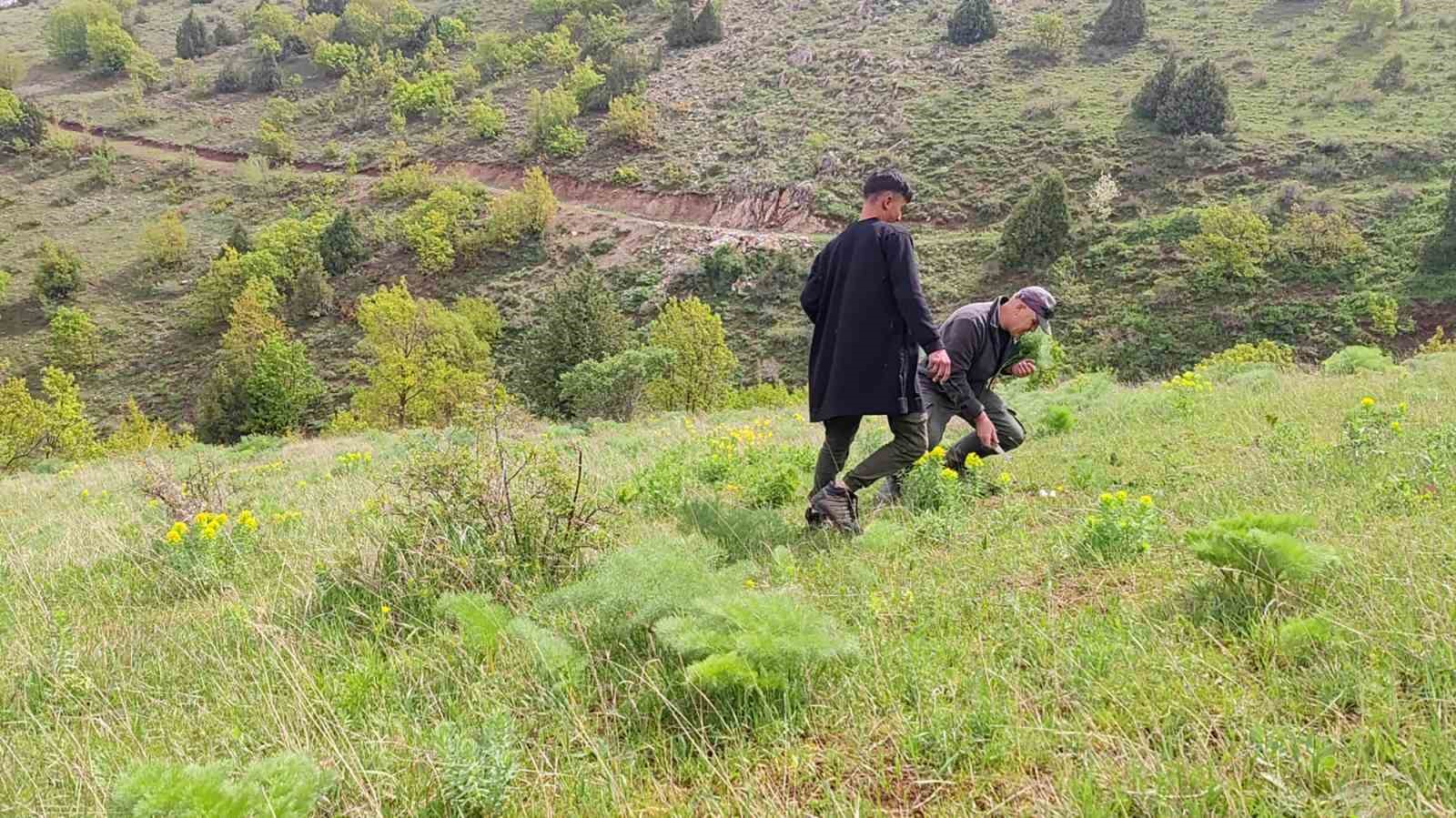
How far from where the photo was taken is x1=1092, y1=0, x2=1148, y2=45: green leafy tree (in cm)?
4806

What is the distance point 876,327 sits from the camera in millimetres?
3965

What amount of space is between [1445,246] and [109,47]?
11057 centimetres

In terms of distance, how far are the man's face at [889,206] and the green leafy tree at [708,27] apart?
68.9m

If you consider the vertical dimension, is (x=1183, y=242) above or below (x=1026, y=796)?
below

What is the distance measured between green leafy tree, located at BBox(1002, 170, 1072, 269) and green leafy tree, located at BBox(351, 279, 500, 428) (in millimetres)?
25627

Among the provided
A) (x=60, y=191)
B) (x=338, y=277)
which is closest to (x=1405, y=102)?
(x=338, y=277)

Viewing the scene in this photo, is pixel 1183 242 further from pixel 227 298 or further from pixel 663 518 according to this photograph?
pixel 227 298

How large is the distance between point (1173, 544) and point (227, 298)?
49.5 metres

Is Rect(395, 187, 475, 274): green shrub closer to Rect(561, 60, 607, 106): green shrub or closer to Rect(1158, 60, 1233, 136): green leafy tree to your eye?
Rect(561, 60, 607, 106): green shrub

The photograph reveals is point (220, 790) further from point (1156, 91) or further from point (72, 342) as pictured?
point (72, 342)

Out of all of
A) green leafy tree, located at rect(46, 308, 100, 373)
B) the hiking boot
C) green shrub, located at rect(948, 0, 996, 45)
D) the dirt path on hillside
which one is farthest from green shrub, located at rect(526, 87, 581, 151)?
the hiking boot

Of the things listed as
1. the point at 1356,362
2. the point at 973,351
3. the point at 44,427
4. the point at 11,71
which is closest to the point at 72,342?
the point at 44,427

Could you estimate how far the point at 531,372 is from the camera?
95.6 ft

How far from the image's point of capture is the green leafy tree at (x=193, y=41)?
7794 cm
